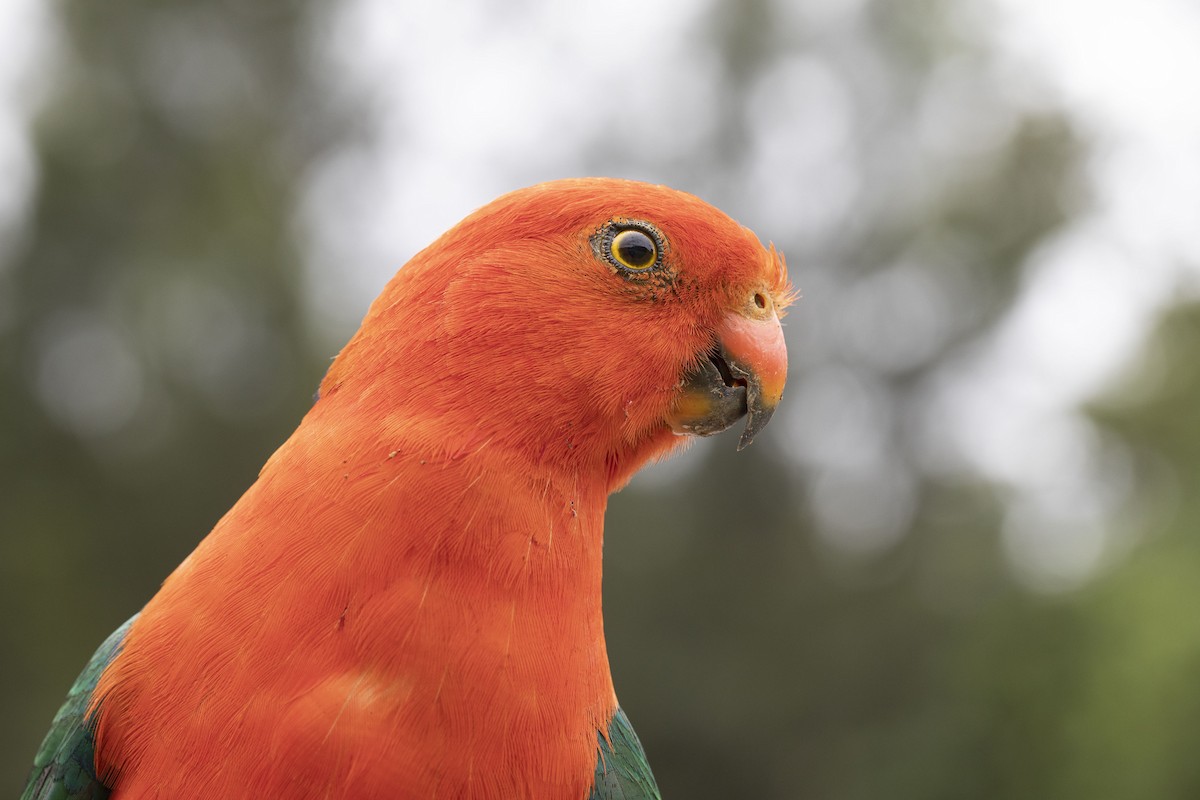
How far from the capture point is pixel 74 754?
2178 mm

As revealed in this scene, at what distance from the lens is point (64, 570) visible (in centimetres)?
1178

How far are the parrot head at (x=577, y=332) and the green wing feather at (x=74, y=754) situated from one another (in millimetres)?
936

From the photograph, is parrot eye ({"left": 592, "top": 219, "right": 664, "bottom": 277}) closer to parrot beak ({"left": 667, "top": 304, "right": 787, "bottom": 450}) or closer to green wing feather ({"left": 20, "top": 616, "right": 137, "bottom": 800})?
parrot beak ({"left": 667, "top": 304, "right": 787, "bottom": 450})

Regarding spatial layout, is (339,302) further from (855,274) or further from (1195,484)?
(1195,484)

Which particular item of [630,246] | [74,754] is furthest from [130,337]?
[630,246]

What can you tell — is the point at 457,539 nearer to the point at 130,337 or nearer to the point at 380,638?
the point at 380,638

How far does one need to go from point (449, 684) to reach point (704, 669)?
41.1 feet

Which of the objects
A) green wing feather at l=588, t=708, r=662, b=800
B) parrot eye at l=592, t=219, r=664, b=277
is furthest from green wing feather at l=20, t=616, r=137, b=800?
parrot eye at l=592, t=219, r=664, b=277

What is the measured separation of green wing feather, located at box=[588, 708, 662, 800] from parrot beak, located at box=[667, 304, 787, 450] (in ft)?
2.65

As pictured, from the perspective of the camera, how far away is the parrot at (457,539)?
1.88 meters

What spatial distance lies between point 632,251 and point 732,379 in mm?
449

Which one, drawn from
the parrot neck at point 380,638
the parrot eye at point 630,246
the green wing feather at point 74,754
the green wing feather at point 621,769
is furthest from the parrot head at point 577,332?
the green wing feather at point 74,754

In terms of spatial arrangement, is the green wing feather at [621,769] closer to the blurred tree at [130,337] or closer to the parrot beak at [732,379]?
the parrot beak at [732,379]

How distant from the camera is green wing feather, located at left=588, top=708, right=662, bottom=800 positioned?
2164 mm
